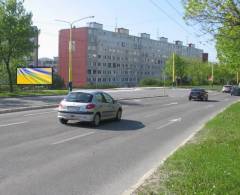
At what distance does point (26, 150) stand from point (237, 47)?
1734cm

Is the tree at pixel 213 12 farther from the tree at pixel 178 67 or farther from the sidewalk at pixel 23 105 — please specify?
the tree at pixel 178 67

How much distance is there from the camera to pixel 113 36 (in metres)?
140

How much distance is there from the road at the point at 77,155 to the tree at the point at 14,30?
102ft

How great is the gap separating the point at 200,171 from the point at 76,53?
122 m

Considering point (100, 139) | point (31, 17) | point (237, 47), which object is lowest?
point (100, 139)

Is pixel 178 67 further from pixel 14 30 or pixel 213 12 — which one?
pixel 213 12

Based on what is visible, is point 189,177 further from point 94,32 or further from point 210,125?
point 94,32

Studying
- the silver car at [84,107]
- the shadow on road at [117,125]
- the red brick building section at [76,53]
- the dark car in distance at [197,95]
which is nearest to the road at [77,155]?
the shadow on road at [117,125]

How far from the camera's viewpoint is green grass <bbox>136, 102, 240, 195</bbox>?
23.4 feet

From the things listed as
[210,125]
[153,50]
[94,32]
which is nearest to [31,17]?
[210,125]

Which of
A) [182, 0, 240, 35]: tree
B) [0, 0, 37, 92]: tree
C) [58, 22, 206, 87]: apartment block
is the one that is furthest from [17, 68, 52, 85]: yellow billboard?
[58, 22, 206, 87]: apartment block

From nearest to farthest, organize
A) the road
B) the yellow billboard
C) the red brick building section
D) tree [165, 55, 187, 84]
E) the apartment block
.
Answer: the road < the yellow billboard < tree [165, 55, 187, 84] < the red brick building section < the apartment block

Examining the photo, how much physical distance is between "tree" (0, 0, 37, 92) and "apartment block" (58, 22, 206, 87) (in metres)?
63.6

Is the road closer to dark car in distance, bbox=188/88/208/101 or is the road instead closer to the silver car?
the silver car
